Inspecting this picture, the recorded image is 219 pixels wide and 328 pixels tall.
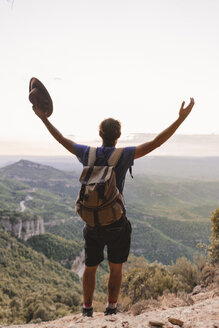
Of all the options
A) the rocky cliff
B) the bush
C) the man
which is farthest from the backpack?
the rocky cliff

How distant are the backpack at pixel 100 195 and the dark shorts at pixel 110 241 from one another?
0.57ft

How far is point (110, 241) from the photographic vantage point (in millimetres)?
2727

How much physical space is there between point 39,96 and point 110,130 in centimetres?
109

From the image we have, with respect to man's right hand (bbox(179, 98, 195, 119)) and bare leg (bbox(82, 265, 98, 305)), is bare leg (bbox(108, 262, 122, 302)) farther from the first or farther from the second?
man's right hand (bbox(179, 98, 195, 119))

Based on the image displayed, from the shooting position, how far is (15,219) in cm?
6469

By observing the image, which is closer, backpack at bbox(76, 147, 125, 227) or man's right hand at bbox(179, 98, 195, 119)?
backpack at bbox(76, 147, 125, 227)

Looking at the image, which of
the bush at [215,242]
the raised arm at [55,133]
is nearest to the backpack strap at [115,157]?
the raised arm at [55,133]

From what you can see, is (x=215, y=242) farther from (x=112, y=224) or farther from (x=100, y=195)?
(x=100, y=195)

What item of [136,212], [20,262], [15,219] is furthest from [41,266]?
[136,212]

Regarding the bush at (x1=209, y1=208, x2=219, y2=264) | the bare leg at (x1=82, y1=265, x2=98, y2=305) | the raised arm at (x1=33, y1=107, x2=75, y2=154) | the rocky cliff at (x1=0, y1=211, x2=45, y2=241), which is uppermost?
the raised arm at (x1=33, y1=107, x2=75, y2=154)

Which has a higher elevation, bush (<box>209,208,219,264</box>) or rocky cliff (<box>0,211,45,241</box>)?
bush (<box>209,208,219,264</box>)

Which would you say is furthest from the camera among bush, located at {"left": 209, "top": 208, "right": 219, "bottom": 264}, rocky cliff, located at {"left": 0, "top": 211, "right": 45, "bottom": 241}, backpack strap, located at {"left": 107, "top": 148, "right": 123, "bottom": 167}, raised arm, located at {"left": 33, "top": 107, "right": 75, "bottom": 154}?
rocky cliff, located at {"left": 0, "top": 211, "right": 45, "bottom": 241}

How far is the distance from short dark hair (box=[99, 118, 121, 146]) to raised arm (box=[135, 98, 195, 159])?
Result: 33 cm

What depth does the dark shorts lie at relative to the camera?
264 cm
